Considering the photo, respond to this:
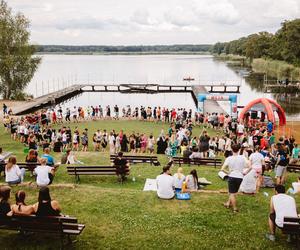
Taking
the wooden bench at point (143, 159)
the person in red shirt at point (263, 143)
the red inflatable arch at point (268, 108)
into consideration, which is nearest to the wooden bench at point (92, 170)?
the wooden bench at point (143, 159)

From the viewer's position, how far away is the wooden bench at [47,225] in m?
6.98

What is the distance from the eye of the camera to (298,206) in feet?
31.4

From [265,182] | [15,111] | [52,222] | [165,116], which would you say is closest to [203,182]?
[265,182]

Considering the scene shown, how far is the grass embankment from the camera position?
7194 centimetres

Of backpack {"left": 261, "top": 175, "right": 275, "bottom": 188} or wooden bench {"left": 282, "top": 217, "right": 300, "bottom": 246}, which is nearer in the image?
wooden bench {"left": 282, "top": 217, "right": 300, "bottom": 246}

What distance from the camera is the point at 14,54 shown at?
1843 inches

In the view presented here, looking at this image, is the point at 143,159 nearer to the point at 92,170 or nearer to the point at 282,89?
the point at 92,170

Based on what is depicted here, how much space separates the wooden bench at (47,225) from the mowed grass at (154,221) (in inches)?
17.0

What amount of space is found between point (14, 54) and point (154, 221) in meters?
43.8

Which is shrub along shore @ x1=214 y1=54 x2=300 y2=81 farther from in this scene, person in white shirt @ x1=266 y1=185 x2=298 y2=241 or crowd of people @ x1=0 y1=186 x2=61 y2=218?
crowd of people @ x1=0 y1=186 x2=61 y2=218

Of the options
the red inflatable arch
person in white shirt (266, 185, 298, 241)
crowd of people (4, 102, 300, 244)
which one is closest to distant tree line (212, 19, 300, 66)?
the red inflatable arch

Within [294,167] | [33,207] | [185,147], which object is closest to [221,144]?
[185,147]

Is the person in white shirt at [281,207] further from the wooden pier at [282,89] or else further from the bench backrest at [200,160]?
the wooden pier at [282,89]

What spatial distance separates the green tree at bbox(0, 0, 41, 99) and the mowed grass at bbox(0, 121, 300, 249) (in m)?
40.2
